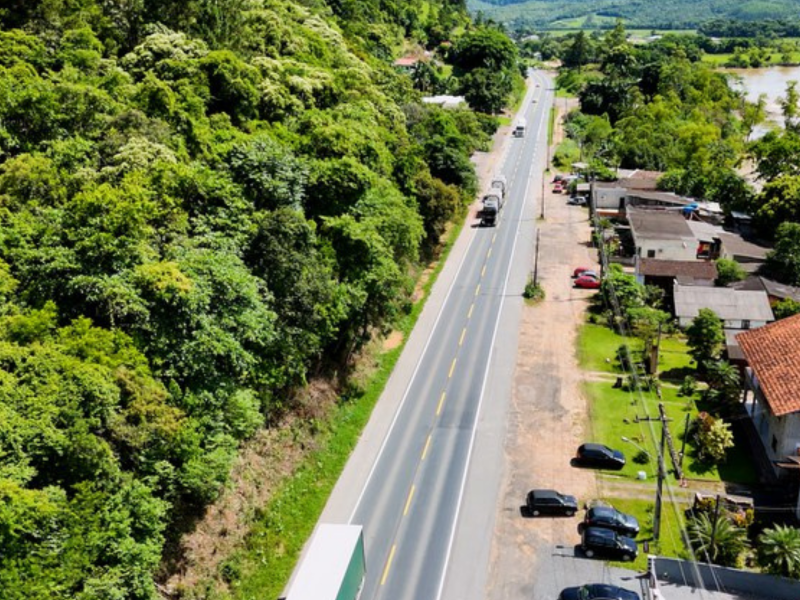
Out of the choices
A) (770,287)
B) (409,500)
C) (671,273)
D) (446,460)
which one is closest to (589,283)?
(671,273)

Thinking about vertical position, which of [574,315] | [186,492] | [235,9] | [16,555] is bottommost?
[574,315]

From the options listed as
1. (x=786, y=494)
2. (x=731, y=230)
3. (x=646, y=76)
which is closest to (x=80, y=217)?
(x=786, y=494)

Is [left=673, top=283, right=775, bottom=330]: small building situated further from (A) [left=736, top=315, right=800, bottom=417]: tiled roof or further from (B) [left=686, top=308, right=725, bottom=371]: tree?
Answer: (A) [left=736, top=315, right=800, bottom=417]: tiled roof

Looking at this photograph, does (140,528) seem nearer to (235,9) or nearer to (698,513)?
(698,513)

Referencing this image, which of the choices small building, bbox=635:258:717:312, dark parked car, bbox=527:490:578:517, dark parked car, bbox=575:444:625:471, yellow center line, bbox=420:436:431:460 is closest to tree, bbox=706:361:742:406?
dark parked car, bbox=575:444:625:471

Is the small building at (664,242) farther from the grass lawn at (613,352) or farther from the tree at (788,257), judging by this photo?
the grass lawn at (613,352)

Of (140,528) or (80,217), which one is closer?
(140,528)

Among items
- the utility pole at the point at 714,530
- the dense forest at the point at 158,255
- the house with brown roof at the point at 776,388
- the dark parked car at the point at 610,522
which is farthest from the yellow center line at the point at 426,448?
the house with brown roof at the point at 776,388

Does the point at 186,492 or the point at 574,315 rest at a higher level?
the point at 186,492
